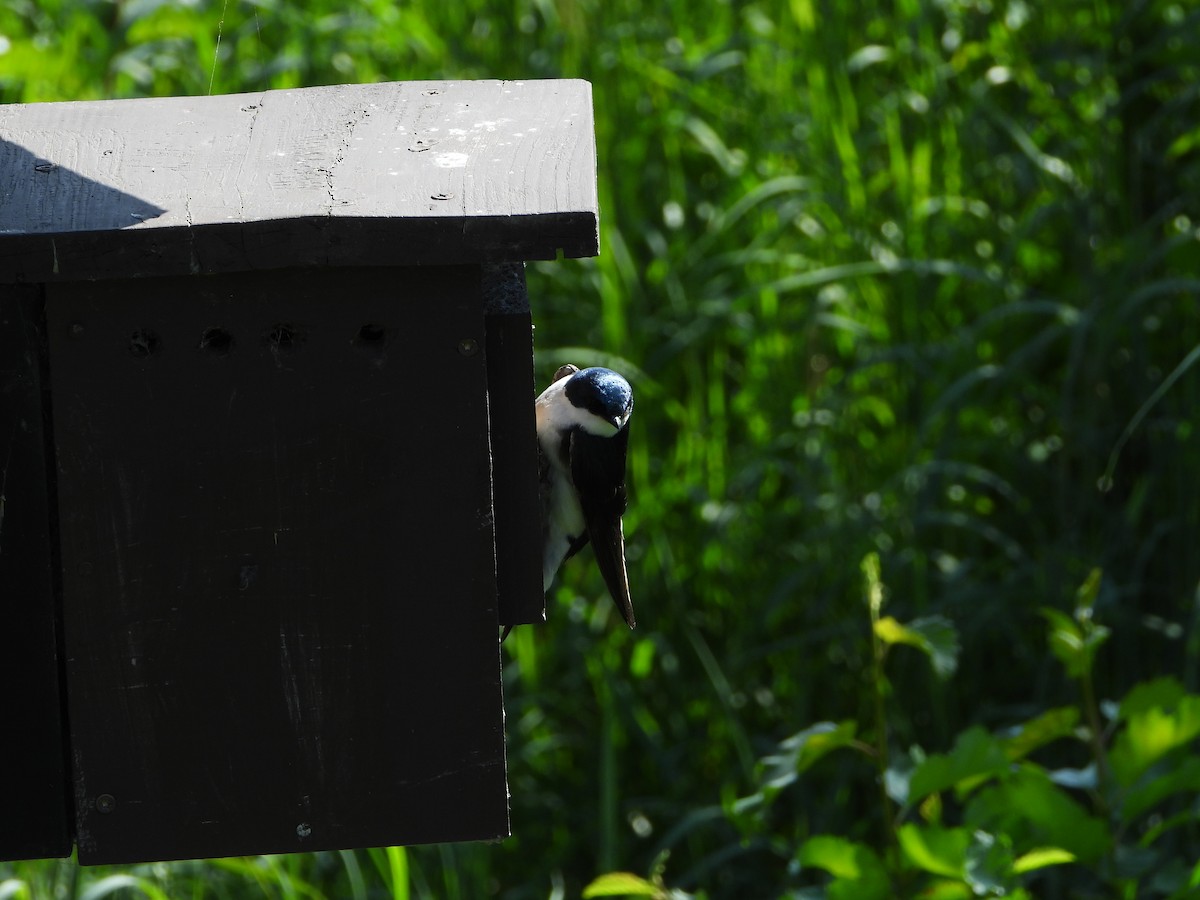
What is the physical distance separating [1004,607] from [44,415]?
164 centimetres

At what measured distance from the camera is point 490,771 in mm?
1245

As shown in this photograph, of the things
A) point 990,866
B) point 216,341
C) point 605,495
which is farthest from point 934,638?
point 216,341

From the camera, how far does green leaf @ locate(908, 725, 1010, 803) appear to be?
150 cm

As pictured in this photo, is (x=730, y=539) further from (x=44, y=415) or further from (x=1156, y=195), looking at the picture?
(x=44, y=415)

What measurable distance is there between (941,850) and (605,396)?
581 millimetres

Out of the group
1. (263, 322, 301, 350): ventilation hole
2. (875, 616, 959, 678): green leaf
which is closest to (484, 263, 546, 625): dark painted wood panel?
(263, 322, 301, 350): ventilation hole

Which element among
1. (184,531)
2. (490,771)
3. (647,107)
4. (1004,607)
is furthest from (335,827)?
(647,107)

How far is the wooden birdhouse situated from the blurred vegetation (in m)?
1.05

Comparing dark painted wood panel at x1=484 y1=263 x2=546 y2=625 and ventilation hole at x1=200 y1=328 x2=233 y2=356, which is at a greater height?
ventilation hole at x1=200 y1=328 x2=233 y2=356

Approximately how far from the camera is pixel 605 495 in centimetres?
164

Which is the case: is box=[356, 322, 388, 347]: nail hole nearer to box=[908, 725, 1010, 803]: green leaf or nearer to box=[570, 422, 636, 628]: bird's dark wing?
box=[570, 422, 636, 628]: bird's dark wing

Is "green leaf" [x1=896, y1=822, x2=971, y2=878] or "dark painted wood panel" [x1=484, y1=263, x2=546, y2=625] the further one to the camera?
"green leaf" [x1=896, y1=822, x2=971, y2=878]

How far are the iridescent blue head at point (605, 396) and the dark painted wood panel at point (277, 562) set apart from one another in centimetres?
40

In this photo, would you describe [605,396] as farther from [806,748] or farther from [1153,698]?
[1153,698]
